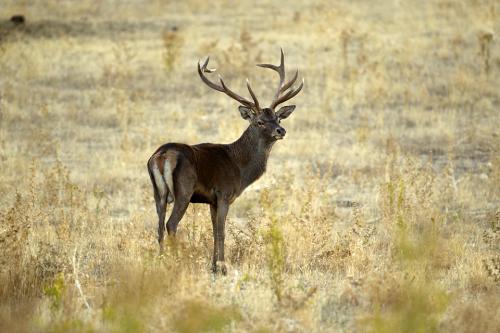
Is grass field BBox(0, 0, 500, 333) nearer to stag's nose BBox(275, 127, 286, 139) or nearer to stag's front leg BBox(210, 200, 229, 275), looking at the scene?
stag's front leg BBox(210, 200, 229, 275)

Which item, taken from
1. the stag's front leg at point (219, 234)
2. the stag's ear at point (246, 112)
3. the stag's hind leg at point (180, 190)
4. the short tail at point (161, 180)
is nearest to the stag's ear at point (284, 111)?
the stag's ear at point (246, 112)

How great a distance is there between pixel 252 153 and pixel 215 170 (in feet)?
2.75

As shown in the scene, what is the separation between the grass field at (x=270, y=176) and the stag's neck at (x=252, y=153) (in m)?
0.29

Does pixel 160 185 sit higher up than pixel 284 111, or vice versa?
pixel 284 111

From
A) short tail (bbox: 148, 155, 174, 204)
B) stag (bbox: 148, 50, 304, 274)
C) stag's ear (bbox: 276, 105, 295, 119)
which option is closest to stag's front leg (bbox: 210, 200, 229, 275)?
stag (bbox: 148, 50, 304, 274)

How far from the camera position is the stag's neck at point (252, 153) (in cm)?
963

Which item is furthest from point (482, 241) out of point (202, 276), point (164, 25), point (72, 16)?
point (72, 16)

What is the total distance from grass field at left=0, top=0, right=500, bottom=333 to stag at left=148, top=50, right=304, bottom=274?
1.13 feet

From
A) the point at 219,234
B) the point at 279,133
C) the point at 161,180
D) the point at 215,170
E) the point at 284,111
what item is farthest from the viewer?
the point at 284,111

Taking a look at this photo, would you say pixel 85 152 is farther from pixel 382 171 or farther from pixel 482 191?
pixel 482 191

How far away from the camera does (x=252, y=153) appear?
9.70 m

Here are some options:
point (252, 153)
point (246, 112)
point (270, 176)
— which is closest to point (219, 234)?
point (252, 153)

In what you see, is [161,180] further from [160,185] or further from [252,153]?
[252,153]

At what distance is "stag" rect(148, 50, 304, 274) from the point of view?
8.36 m
